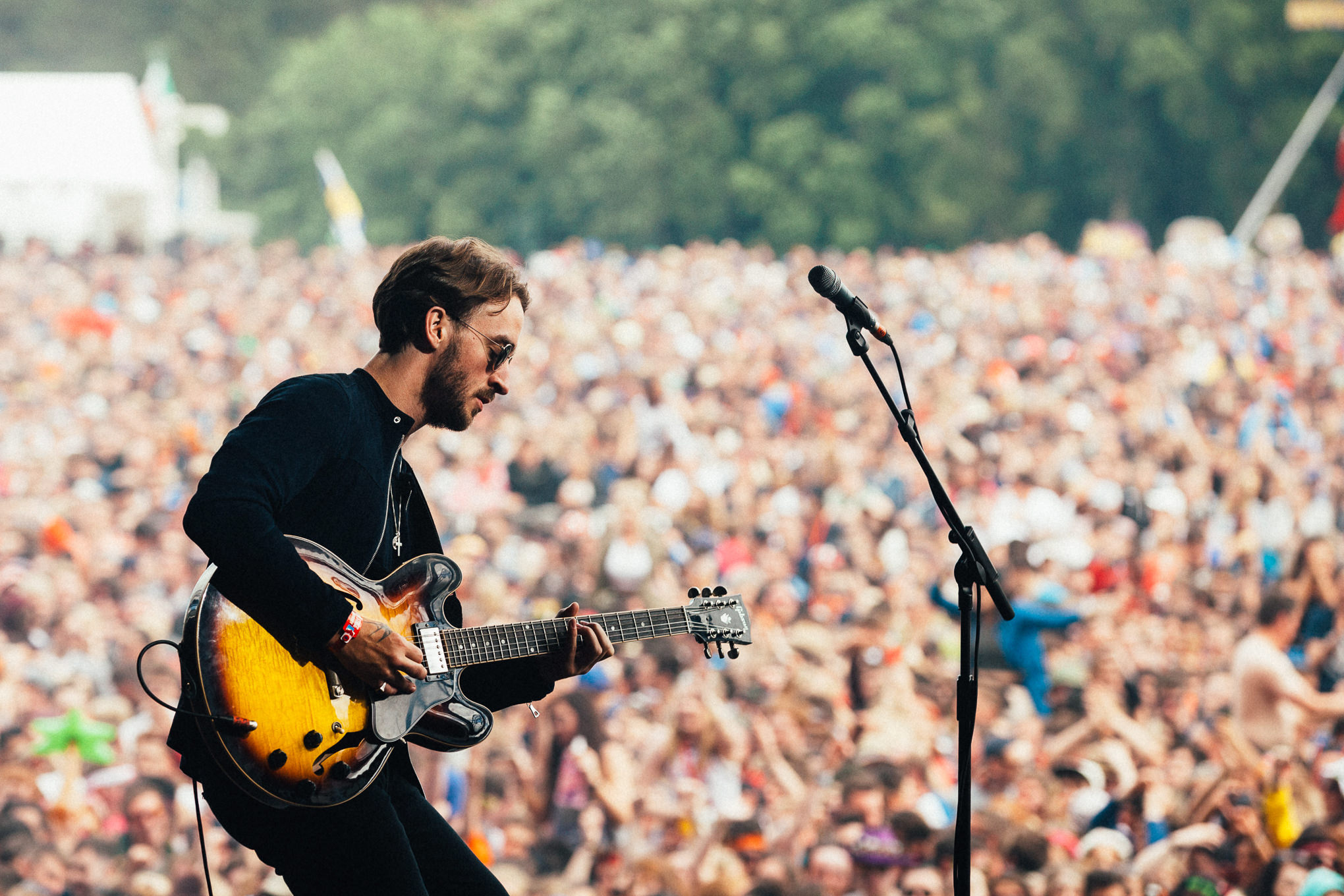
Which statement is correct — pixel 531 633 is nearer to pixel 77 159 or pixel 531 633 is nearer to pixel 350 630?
pixel 350 630

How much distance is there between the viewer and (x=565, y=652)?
2.23m

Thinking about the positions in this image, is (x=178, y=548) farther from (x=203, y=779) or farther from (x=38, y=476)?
(x=203, y=779)

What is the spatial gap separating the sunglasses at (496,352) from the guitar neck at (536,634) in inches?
17.0

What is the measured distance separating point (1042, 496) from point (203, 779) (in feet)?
20.7

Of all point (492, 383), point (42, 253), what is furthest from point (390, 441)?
point (42, 253)

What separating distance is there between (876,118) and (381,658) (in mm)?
29521

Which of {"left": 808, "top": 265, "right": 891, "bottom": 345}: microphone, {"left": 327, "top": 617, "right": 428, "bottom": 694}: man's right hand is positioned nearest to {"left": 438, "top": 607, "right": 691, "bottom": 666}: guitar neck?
{"left": 327, "top": 617, "right": 428, "bottom": 694}: man's right hand

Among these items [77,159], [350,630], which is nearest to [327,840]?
[350,630]

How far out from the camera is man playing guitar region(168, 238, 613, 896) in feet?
5.95

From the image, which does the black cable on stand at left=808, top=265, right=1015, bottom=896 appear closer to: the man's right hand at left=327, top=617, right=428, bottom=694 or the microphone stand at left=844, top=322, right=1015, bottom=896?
the microphone stand at left=844, top=322, right=1015, bottom=896

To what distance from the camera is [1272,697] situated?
4.83 meters

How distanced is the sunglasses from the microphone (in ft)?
1.92

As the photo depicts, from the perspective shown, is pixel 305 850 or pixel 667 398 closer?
pixel 305 850

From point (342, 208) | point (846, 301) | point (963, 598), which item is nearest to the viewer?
point (963, 598)
